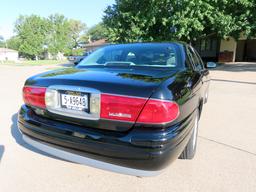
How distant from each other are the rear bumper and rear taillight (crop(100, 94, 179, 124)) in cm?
10

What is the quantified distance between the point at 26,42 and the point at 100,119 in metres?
56.2

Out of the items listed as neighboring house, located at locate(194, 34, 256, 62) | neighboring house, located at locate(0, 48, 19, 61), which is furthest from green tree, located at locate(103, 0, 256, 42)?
neighboring house, located at locate(0, 48, 19, 61)

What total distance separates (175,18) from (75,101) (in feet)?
40.6

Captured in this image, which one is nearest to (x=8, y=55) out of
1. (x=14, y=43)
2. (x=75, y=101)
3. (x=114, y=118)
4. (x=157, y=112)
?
(x=14, y=43)

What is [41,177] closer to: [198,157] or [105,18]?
[198,157]

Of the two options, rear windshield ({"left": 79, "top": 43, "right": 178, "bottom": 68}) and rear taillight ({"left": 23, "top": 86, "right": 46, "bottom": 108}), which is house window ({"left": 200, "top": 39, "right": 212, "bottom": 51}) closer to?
rear windshield ({"left": 79, "top": 43, "right": 178, "bottom": 68})

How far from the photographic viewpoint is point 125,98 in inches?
72.6

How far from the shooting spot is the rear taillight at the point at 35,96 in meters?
2.28

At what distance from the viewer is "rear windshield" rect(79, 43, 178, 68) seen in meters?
2.86

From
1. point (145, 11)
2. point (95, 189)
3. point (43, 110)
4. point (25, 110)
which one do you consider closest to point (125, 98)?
point (43, 110)

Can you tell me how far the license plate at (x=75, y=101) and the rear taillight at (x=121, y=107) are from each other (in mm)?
197

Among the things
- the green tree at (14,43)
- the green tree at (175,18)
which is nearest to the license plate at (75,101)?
the green tree at (175,18)

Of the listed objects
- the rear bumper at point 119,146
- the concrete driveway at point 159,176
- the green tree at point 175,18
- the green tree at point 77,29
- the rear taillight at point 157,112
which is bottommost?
the concrete driveway at point 159,176

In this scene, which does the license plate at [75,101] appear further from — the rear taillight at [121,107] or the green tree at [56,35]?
the green tree at [56,35]
